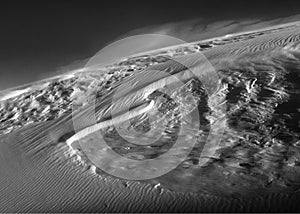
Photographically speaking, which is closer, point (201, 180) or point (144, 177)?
point (201, 180)

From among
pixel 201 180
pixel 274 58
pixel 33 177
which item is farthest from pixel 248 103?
pixel 33 177

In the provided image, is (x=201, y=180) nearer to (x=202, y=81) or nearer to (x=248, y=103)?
(x=248, y=103)

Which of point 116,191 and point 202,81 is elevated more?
point 202,81

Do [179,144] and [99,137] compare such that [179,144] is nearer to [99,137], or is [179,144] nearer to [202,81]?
[99,137]

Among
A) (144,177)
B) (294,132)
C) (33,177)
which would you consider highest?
(294,132)

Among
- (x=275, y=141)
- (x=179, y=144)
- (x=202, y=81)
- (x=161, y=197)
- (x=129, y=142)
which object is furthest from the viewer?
(x=202, y=81)

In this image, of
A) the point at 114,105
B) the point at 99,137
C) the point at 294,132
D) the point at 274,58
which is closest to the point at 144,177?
the point at 99,137

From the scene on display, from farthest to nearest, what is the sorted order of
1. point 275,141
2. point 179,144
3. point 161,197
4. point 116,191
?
point 179,144, point 275,141, point 116,191, point 161,197
